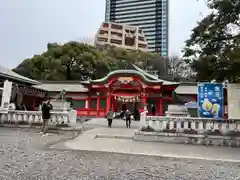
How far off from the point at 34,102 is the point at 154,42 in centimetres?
7585

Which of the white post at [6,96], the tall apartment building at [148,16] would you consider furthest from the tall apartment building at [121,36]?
the white post at [6,96]

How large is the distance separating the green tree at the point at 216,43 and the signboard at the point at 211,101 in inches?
30.7

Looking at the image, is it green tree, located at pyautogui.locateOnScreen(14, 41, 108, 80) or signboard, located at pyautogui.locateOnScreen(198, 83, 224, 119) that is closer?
signboard, located at pyautogui.locateOnScreen(198, 83, 224, 119)

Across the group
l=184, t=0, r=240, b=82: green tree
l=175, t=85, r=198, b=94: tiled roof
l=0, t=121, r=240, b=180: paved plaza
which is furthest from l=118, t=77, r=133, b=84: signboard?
l=0, t=121, r=240, b=180: paved plaza

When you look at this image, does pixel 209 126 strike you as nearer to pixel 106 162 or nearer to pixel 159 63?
pixel 106 162

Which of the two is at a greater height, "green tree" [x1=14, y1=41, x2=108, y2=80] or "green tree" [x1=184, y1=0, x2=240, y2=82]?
"green tree" [x1=14, y1=41, x2=108, y2=80]

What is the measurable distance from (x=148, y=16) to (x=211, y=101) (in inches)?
3724

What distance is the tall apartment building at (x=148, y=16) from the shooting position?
9138cm

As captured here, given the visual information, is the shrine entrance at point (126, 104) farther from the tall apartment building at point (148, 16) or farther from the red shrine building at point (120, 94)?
the tall apartment building at point (148, 16)

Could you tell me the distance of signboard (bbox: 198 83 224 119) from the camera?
9.23 m

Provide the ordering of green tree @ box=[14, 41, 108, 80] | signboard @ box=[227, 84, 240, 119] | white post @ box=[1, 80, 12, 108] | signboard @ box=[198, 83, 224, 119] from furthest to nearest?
green tree @ box=[14, 41, 108, 80]
white post @ box=[1, 80, 12, 108]
signboard @ box=[198, 83, 224, 119]
signboard @ box=[227, 84, 240, 119]

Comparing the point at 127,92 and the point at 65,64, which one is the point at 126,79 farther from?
the point at 65,64

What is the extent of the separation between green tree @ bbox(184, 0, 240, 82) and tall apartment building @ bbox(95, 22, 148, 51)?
6638cm

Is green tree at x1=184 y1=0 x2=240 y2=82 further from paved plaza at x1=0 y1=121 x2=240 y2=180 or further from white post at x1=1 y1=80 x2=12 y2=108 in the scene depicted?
white post at x1=1 y1=80 x2=12 y2=108
